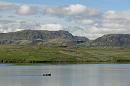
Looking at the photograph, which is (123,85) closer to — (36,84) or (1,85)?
(36,84)

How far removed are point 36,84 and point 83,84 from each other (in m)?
10.2

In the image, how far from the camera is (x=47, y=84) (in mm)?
80312

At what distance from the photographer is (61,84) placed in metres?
80.2

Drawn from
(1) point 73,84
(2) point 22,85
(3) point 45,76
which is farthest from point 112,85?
(3) point 45,76

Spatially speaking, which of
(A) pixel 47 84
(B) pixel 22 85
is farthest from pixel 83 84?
(B) pixel 22 85

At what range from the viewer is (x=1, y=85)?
7762 cm

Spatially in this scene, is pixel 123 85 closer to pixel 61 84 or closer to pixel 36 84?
pixel 61 84

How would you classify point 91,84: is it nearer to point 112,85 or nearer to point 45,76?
point 112,85

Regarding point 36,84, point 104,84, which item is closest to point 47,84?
point 36,84

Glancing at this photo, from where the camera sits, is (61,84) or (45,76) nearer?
(61,84)

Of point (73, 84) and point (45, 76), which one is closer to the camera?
point (73, 84)

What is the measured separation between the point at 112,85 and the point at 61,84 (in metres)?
11.1

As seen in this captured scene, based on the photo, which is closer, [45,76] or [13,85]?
[13,85]

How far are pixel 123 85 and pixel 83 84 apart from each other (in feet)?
28.1
